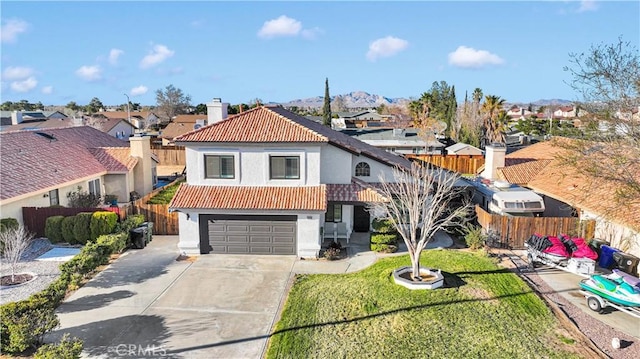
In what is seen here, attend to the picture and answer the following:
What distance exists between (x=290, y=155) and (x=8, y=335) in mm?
12366

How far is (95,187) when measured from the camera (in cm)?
2806

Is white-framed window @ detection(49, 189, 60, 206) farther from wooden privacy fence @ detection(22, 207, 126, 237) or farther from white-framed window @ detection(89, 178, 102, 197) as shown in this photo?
white-framed window @ detection(89, 178, 102, 197)

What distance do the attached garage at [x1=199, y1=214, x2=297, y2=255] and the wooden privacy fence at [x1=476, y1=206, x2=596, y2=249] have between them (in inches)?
374

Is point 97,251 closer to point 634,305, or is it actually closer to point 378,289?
point 378,289

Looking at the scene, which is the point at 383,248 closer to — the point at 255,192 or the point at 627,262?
the point at 255,192

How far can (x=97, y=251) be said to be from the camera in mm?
17812

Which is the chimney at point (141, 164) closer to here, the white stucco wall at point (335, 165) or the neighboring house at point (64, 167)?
the neighboring house at point (64, 167)

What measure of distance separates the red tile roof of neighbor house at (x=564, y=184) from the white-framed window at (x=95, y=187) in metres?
25.6

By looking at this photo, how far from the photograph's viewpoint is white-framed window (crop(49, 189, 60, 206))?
2398cm

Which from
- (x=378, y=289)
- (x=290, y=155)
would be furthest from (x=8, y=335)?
(x=290, y=155)

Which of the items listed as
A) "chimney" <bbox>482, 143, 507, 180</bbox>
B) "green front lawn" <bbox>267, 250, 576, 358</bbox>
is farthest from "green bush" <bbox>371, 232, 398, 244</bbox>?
"chimney" <bbox>482, 143, 507, 180</bbox>

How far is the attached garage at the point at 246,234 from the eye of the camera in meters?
→ 20.2

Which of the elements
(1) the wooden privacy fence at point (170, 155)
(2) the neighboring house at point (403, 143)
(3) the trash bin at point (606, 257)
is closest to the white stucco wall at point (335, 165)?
(3) the trash bin at point (606, 257)

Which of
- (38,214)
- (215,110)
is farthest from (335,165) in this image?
(38,214)
